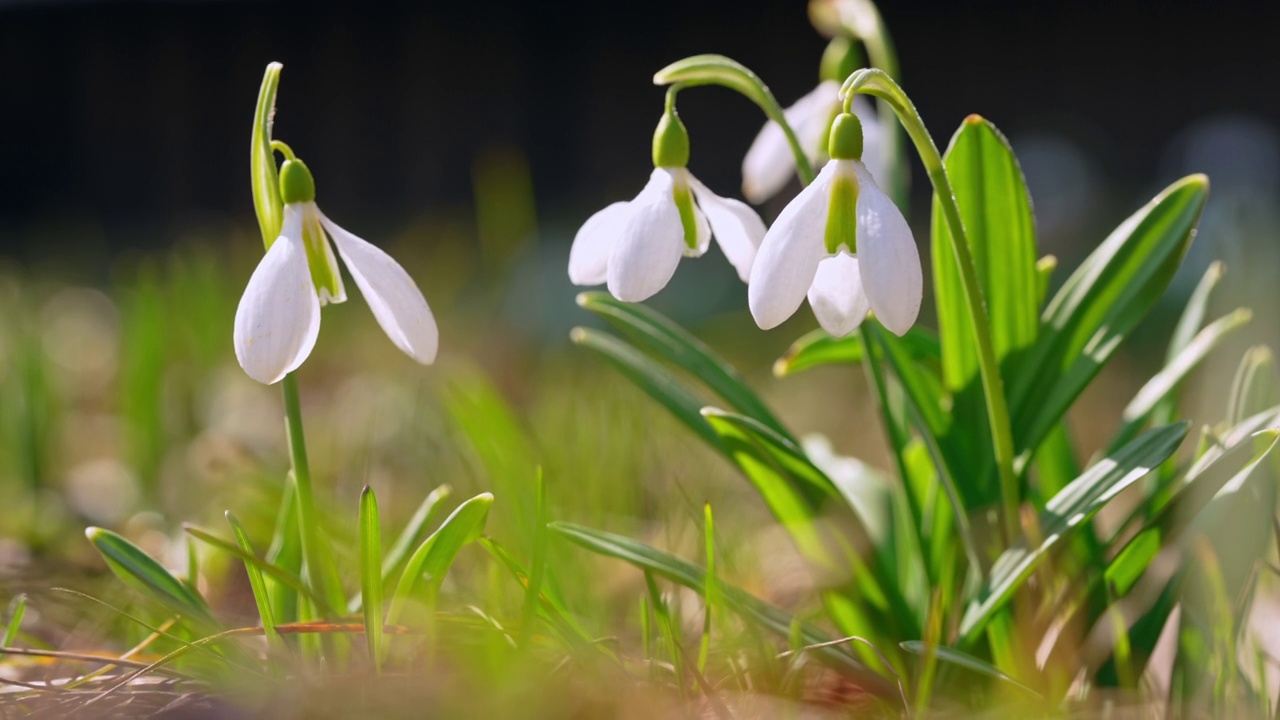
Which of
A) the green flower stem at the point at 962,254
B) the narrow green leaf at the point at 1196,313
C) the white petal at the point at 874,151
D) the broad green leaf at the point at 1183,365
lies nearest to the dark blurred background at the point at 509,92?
the white petal at the point at 874,151

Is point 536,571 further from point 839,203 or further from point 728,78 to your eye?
point 728,78

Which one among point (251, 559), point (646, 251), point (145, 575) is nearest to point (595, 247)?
point (646, 251)

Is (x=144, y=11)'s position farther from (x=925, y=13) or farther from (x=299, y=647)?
(x=299, y=647)

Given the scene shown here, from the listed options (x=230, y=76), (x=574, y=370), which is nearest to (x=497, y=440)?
(x=574, y=370)

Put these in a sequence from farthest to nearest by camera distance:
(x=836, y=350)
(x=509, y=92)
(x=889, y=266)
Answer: (x=509, y=92), (x=836, y=350), (x=889, y=266)

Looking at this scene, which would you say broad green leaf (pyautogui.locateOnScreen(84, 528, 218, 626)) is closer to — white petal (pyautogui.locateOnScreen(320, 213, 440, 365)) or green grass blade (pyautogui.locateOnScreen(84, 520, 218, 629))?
green grass blade (pyautogui.locateOnScreen(84, 520, 218, 629))

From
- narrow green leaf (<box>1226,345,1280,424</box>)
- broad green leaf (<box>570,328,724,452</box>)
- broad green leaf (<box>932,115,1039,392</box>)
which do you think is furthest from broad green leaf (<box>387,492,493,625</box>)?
narrow green leaf (<box>1226,345,1280,424</box>)

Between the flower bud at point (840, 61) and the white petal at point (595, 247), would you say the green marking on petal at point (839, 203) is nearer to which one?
the white petal at point (595, 247)
